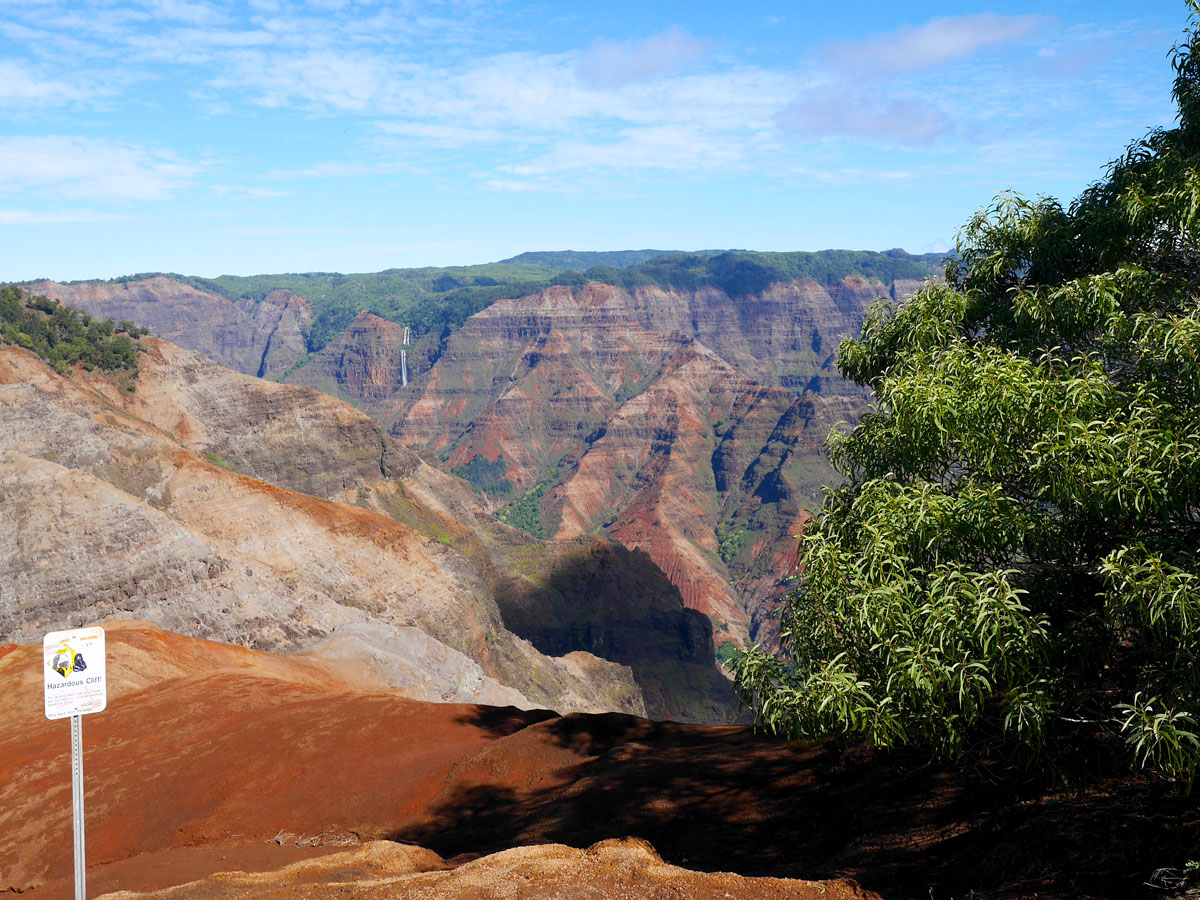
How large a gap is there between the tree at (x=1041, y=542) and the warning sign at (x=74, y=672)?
789 centimetres

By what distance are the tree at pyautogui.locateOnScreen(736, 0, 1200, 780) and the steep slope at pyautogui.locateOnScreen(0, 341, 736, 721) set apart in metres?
36.4

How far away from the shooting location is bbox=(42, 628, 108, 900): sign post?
8727 millimetres

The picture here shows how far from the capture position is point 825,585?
10953mm

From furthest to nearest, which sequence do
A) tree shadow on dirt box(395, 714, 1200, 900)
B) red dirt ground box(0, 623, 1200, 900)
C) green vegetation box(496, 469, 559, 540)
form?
green vegetation box(496, 469, 559, 540), red dirt ground box(0, 623, 1200, 900), tree shadow on dirt box(395, 714, 1200, 900)

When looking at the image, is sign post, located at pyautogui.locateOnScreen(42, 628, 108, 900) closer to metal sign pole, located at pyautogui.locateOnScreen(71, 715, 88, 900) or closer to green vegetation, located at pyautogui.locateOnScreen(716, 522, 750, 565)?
metal sign pole, located at pyautogui.locateOnScreen(71, 715, 88, 900)

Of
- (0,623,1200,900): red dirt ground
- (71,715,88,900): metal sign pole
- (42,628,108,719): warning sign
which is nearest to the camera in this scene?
(71,715,88,900): metal sign pole

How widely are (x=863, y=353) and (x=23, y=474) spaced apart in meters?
44.7

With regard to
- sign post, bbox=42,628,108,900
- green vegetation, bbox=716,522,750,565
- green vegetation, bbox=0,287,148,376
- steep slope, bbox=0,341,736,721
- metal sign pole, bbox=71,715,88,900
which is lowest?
green vegetation, bbox=716,522,750,565

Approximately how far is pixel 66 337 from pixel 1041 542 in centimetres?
9414

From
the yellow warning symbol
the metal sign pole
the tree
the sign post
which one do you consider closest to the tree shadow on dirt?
the tree

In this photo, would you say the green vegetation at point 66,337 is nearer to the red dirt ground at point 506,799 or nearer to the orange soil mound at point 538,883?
the red dirt ground at point 506,799

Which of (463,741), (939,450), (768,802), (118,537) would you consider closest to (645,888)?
(768,802)

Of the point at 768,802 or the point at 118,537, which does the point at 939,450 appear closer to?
the point at 768,802

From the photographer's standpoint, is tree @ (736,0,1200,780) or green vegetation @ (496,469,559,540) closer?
tree @ (736,0,1200,780)
